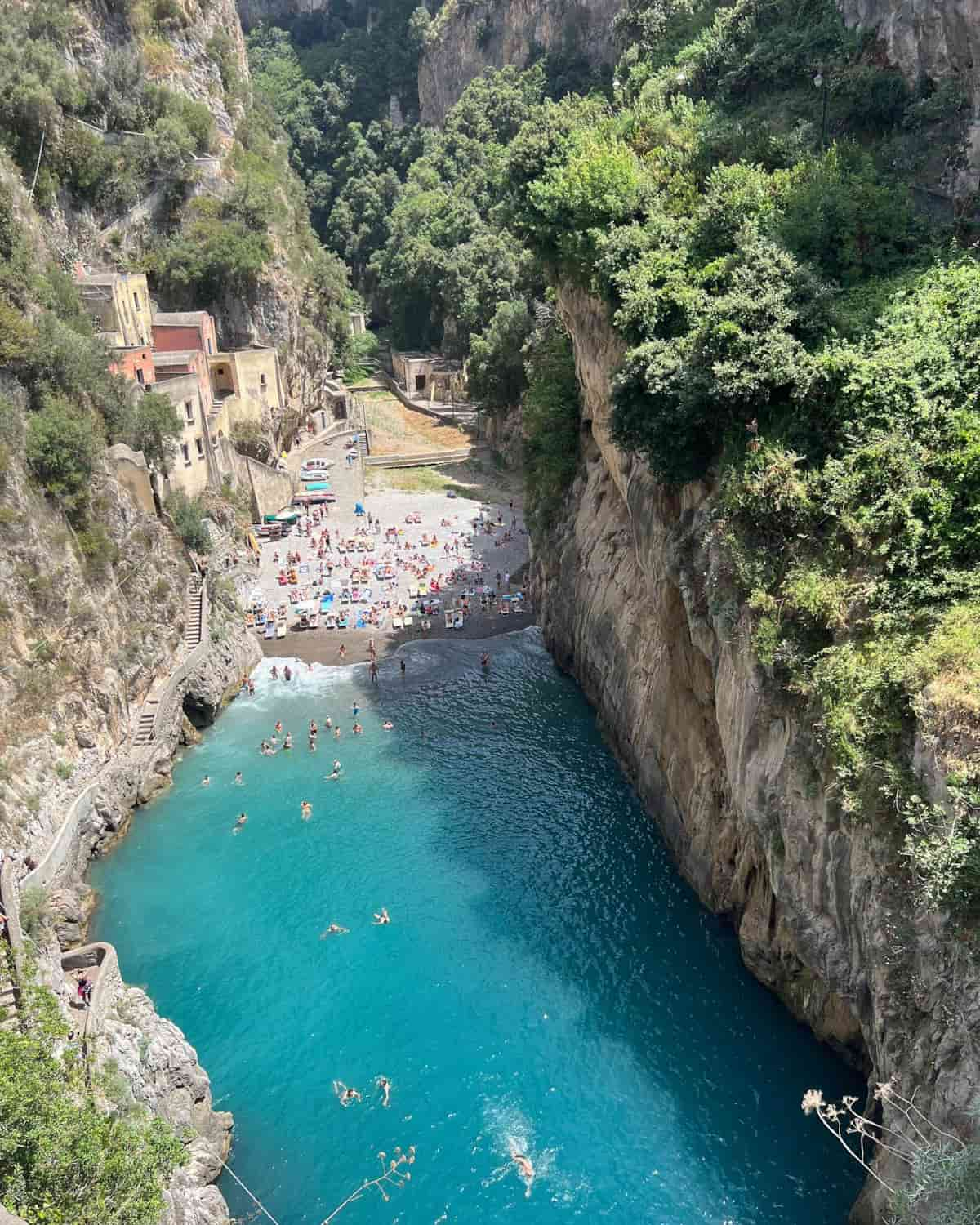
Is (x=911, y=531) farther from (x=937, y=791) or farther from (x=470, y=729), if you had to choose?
(x=470, y=729)

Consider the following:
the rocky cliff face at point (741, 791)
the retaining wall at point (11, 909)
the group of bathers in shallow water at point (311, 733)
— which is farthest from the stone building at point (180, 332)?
the retaining wall at point (11, 909)

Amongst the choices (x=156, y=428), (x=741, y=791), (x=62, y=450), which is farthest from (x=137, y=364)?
(x=741, y=791)

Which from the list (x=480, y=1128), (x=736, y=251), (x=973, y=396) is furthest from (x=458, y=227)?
(x=480, y=1128)

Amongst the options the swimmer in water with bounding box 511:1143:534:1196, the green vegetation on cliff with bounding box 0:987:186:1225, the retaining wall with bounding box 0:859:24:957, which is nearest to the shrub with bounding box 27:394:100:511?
the retaining wall with bounding box 0:859:24:957

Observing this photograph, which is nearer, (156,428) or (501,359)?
(156,428)

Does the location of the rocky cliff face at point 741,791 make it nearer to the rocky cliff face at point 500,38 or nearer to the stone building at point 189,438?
the stone building at point 189,438

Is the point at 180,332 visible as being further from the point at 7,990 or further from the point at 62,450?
the point at 7,990

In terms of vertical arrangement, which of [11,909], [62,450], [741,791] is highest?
[62,450]
